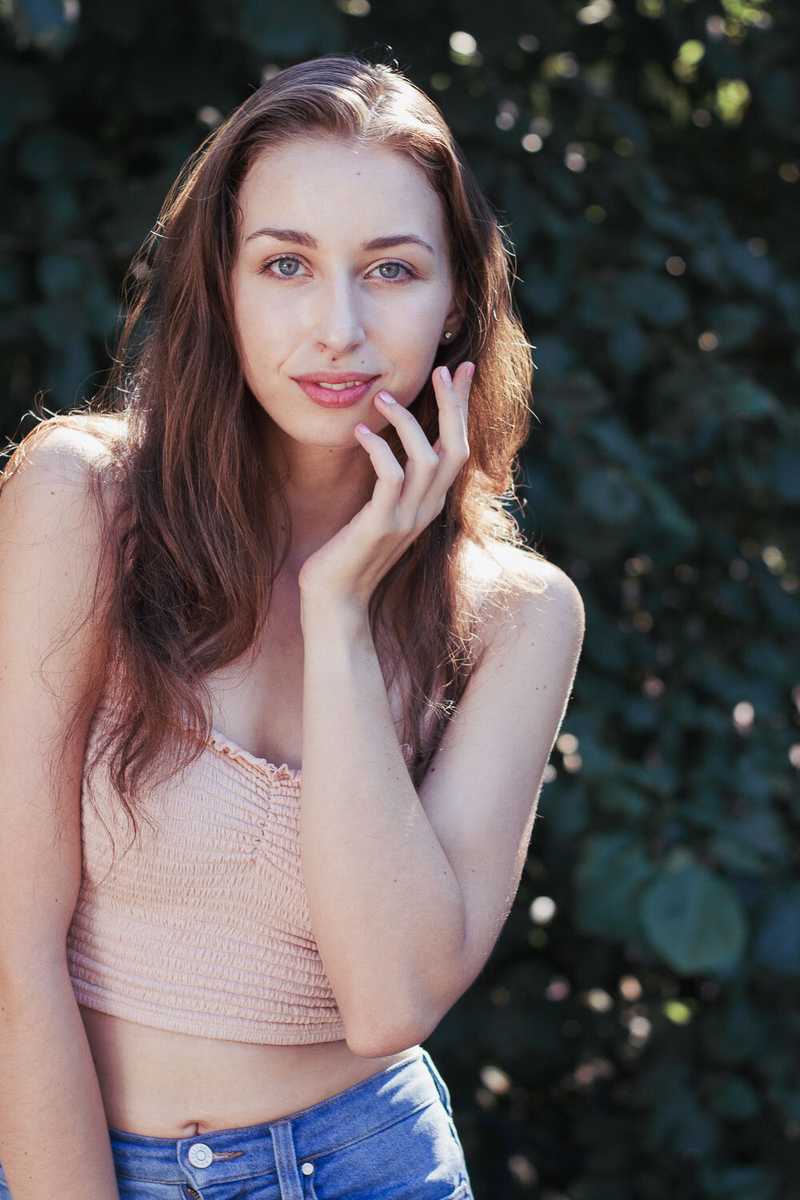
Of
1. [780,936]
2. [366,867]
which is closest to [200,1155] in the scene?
[366,867]

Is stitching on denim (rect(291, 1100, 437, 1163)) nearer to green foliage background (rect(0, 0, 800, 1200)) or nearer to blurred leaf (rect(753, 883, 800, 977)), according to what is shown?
green foliage background (rect(0, 0, 800, 1200))

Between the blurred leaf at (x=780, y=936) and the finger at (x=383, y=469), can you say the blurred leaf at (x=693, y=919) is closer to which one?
the blurred leaf at (x=780, y=936)

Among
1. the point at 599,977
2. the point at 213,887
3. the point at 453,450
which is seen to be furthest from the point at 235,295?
the point at 599,977

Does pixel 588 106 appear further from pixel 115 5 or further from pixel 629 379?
pixel 115 5

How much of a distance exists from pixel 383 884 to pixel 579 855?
2.92ft

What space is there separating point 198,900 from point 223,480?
17.0 inches

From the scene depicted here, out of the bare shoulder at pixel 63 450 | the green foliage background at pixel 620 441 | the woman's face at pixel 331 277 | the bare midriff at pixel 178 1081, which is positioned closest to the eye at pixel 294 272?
the woman's face at pixel 331 277

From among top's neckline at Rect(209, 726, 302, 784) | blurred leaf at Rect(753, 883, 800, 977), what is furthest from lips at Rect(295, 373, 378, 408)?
blurred leaf at Rect(753, 883, 800, 977)

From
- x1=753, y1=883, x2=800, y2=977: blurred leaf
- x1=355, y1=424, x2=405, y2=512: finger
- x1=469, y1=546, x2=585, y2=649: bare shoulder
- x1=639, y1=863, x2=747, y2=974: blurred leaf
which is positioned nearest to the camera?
x1=355, y1=424, x2=405, y2=512: finger

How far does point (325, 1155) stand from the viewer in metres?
1.54

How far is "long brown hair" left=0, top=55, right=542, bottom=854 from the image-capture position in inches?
60.6

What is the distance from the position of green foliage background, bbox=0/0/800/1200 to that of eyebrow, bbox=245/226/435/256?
0.64 meters

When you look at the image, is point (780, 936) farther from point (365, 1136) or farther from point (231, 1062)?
point (231, 1062)

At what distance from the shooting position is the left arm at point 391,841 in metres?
1.50
